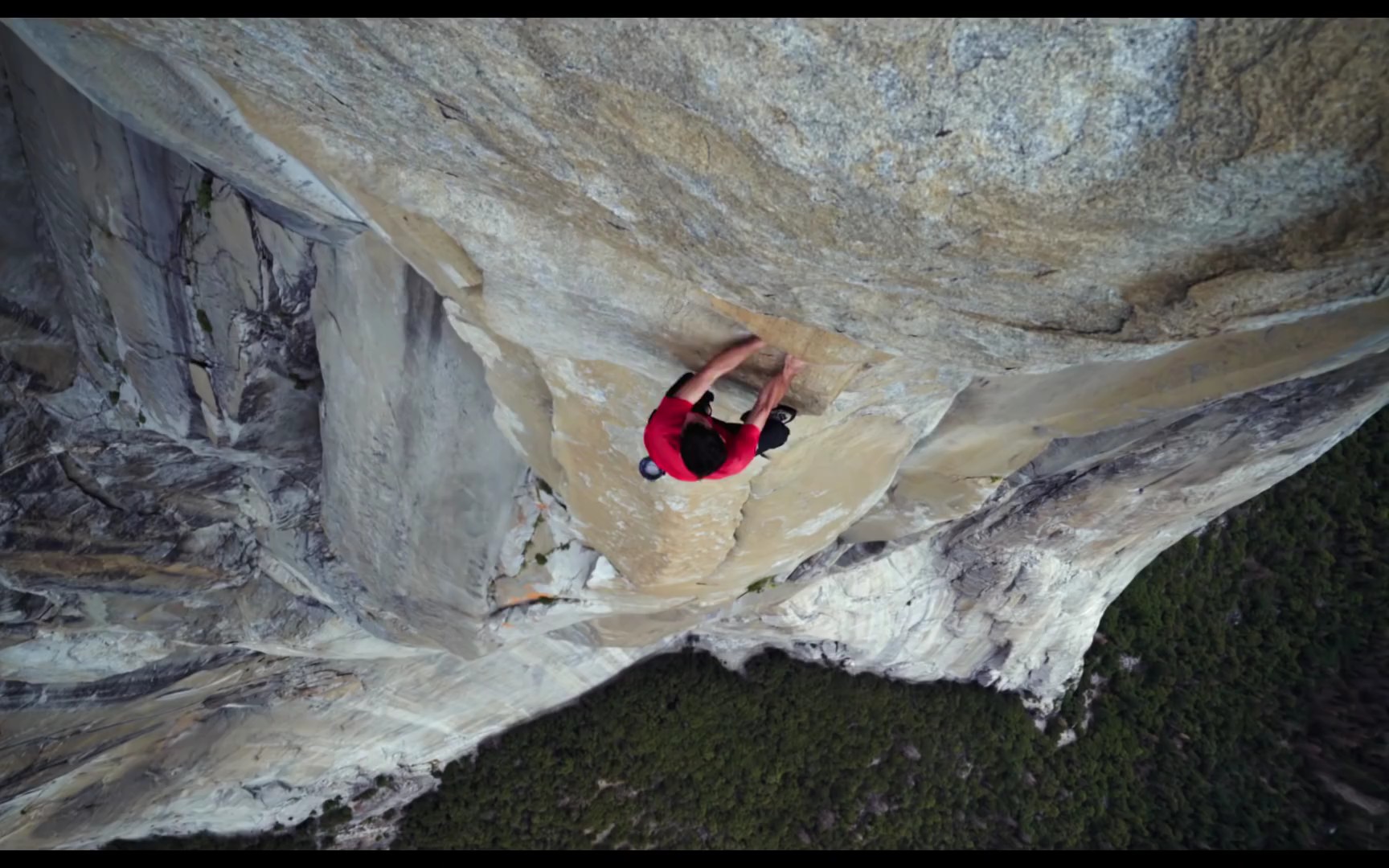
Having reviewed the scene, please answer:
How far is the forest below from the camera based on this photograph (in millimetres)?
10914

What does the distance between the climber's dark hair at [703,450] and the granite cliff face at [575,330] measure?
458 millimetres

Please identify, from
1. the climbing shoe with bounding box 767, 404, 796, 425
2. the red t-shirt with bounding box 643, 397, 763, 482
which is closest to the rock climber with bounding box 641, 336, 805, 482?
the red t-shirt with bounding box 643, 397, 763, 482

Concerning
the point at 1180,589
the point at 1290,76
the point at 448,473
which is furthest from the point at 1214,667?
the point at 1290,76

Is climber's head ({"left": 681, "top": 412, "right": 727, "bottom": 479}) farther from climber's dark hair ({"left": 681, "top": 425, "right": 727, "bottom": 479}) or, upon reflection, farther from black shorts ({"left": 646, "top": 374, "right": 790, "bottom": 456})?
black shorts ({"left": 646, "top": 374, "right": 790, "bottom": 456})

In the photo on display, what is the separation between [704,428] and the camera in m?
3.18

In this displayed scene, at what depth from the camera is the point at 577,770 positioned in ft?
39.3

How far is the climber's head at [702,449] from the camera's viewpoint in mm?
3102

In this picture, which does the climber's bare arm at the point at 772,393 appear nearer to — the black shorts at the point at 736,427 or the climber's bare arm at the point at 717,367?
the black shorts at the point at 736,427

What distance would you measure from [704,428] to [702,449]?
12 cm

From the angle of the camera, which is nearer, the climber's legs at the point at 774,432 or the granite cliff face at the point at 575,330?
the granite cliff face at the point at 575,330

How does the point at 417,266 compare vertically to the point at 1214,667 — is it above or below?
above

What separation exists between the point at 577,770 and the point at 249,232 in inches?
398

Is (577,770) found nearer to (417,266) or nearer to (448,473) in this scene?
(448,473)

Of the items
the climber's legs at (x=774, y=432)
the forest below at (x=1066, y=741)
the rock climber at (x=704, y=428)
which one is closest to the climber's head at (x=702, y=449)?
the rock climber at (x=704, y=428)
